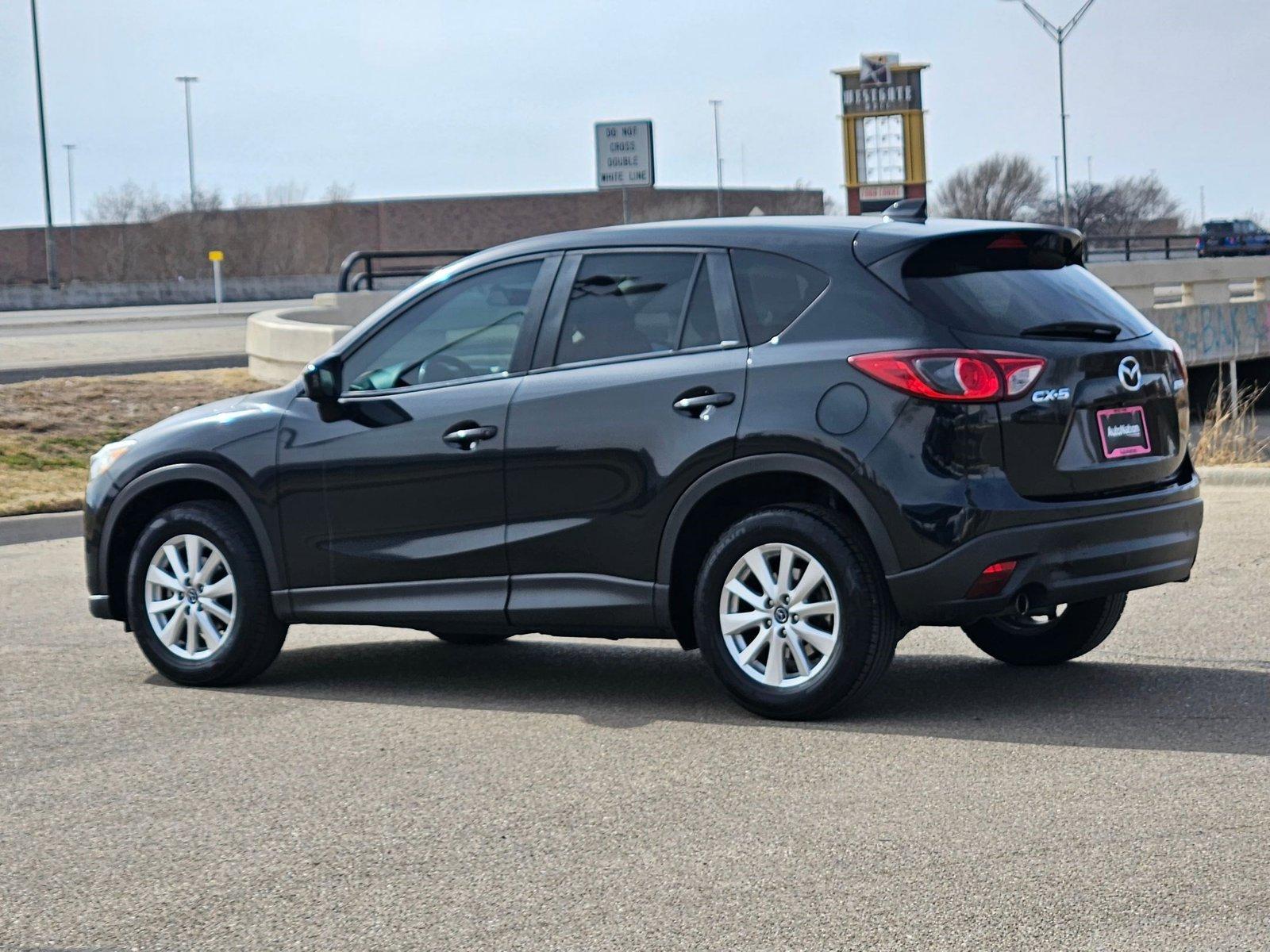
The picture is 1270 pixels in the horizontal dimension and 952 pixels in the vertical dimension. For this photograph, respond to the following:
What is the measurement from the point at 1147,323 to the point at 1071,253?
15.4 inches

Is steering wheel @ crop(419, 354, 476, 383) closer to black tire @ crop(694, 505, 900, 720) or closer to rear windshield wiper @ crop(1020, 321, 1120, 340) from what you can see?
black tire @ crop(694, 505, 900, 720)

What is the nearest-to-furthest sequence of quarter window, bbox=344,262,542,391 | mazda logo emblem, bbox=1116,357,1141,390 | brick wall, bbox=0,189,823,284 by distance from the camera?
mazda logo emblem, bbox=1116,357,1141,390 < quarter window, bbox=344,262,542,391 < brick wall, bbox=0,189,823,284

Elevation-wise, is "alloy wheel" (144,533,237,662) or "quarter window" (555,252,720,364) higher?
"quarter window" (555,252,720,364)

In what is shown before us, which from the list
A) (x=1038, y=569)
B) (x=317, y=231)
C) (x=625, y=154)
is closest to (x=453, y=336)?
(x=1038, y=569)

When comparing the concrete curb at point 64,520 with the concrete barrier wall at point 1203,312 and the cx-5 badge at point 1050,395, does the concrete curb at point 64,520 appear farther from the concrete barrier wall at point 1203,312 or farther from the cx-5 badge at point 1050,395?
the concrete barrier wall at point 1203,312

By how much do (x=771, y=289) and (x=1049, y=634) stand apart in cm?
203

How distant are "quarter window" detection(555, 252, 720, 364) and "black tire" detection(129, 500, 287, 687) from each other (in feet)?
5.34

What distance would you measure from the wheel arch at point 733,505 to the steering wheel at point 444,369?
1.15 meters

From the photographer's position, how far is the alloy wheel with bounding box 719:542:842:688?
21.1 ft

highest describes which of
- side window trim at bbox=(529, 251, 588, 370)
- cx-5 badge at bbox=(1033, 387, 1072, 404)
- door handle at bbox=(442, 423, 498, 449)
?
side window trim at bbox=(529, 251, 588, 370)

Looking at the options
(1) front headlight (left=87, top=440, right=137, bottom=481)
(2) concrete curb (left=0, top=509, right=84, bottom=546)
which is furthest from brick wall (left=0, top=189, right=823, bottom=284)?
(1) front headlight (left=87, top=440, right=137, bottom=481)

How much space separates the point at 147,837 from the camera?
532cm

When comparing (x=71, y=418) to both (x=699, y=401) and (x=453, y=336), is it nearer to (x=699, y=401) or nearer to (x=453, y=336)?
(x=453, y=336)

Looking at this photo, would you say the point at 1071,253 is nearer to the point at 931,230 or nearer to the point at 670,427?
the point at 931,230
